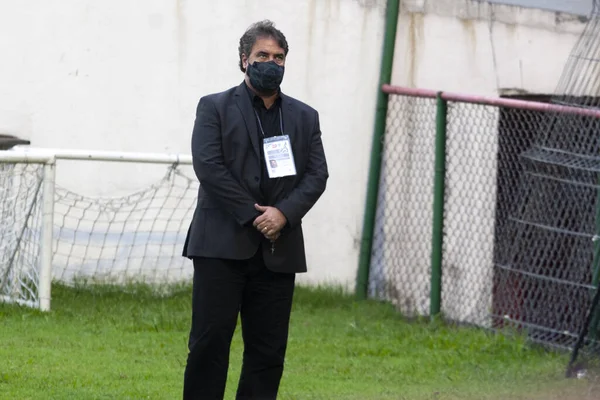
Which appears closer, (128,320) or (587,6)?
(128,320)

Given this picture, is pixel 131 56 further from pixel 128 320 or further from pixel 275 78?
pixel 275 78

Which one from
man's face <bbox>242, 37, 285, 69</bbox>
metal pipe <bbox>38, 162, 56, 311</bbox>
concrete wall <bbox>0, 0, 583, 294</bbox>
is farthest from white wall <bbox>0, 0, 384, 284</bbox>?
man's face <bbox>242, 37, 285, 69</bbox>

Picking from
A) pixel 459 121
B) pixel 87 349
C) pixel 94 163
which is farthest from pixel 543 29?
pixel 87 349

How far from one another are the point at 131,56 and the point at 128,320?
2.06 meters

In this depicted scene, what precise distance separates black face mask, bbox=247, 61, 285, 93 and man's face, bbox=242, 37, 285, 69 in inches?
1.0

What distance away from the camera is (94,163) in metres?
8.95

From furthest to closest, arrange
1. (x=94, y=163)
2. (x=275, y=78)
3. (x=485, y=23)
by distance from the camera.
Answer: (x=485, y=23), (x=94, y=163), (x=275, y=78)

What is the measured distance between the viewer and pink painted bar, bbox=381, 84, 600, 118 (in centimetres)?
802

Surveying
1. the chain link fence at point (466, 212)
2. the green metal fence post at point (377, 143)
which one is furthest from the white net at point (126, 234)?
the chain link fence at point (466, 212)

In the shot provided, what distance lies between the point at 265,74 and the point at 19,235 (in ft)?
11.7

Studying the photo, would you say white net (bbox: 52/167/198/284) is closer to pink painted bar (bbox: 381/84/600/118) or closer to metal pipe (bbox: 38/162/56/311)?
metal pipe (bbox: 38/162/56/311)

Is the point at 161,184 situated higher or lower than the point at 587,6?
lower

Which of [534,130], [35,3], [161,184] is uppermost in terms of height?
[35,3]

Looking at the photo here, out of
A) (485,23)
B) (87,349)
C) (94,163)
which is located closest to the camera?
(87,349)
